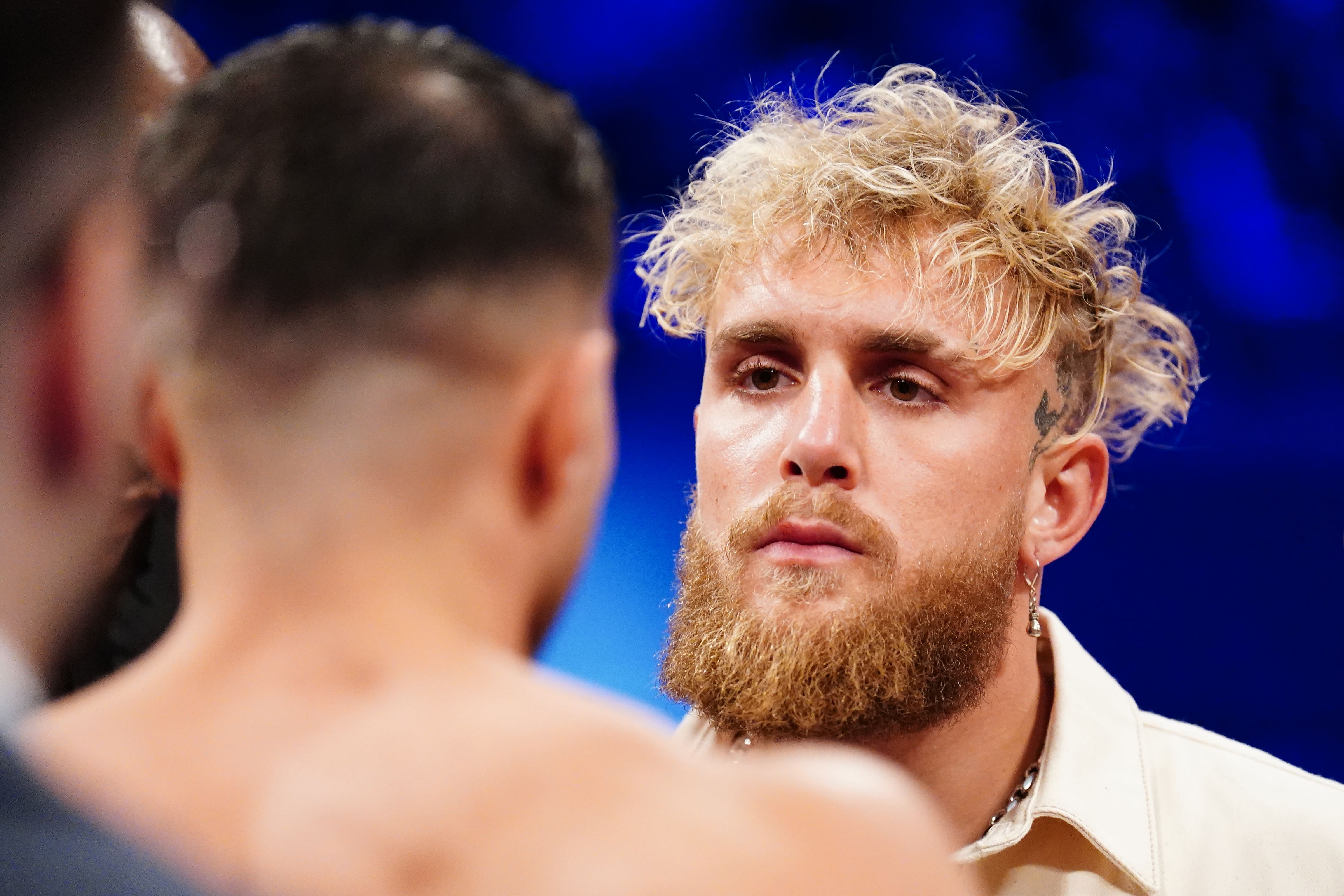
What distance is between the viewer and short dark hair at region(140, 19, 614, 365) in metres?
0.53

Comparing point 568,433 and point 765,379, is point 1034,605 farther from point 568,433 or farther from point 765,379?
point 568,433

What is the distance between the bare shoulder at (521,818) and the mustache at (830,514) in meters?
0.89

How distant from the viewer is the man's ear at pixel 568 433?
22.8 inches

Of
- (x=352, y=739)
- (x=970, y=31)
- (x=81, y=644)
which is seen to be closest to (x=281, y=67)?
(x=352, y=739)

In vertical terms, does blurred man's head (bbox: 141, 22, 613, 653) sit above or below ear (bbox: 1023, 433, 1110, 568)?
below

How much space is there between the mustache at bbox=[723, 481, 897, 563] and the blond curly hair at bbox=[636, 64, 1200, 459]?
272 millimetres

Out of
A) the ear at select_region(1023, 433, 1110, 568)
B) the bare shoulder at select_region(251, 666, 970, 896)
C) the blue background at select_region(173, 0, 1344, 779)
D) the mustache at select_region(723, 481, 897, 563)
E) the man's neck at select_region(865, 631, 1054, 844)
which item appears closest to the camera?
the bare shoulder at select_region(251, 666, 970, 896)

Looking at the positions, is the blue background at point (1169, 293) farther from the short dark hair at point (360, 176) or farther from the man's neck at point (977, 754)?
the short dark hair at point (360, 176)

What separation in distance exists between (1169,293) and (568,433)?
2.05 meters

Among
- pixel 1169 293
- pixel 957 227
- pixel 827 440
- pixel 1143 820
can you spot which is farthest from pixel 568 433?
pixel 1169 293

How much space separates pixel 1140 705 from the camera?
7.84 feet

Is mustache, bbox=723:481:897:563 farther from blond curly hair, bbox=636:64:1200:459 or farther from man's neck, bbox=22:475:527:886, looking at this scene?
man's neck, bbox=22:475:527:886

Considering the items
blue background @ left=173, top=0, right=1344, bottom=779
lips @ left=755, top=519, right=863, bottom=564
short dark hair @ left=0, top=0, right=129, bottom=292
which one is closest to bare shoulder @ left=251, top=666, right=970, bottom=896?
short dark hair @ left=0, top=0, right=129, bottom=292

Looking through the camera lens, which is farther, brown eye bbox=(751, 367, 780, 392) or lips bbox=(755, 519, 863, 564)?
brown eye bbox=(751, 367, 780, 392)
